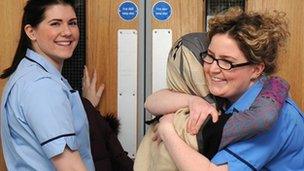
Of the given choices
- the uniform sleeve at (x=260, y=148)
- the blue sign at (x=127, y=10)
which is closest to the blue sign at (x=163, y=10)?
the blue sign at (x=127, y=10)

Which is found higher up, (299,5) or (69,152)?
(299,5)

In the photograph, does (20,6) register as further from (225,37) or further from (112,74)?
(225,37)

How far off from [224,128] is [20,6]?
121cm

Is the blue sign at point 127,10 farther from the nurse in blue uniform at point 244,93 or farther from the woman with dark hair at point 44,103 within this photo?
the nurse in blue uniform at point 244,93

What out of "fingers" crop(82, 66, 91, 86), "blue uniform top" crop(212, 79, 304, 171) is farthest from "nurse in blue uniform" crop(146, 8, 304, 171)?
"fingers" crop(82, 66, 91, 86)

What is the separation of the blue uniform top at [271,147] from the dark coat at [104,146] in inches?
25.7

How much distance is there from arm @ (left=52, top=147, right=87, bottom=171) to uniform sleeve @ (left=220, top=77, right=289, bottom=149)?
503 millimetres

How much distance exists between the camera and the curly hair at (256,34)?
1237 mm

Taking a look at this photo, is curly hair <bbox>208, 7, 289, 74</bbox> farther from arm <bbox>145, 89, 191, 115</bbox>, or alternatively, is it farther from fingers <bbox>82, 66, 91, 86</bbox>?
fingers <bbox>82, 66, 91, 86</bbox>

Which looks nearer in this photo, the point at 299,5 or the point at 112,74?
the point at 299,5

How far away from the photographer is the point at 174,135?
1.26 meters

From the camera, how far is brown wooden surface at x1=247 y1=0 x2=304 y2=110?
1903 mm

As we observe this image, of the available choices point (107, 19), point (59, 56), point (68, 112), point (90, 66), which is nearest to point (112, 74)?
point (90, 66)

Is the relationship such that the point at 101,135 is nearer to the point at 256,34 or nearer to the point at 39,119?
the point at 39,119
